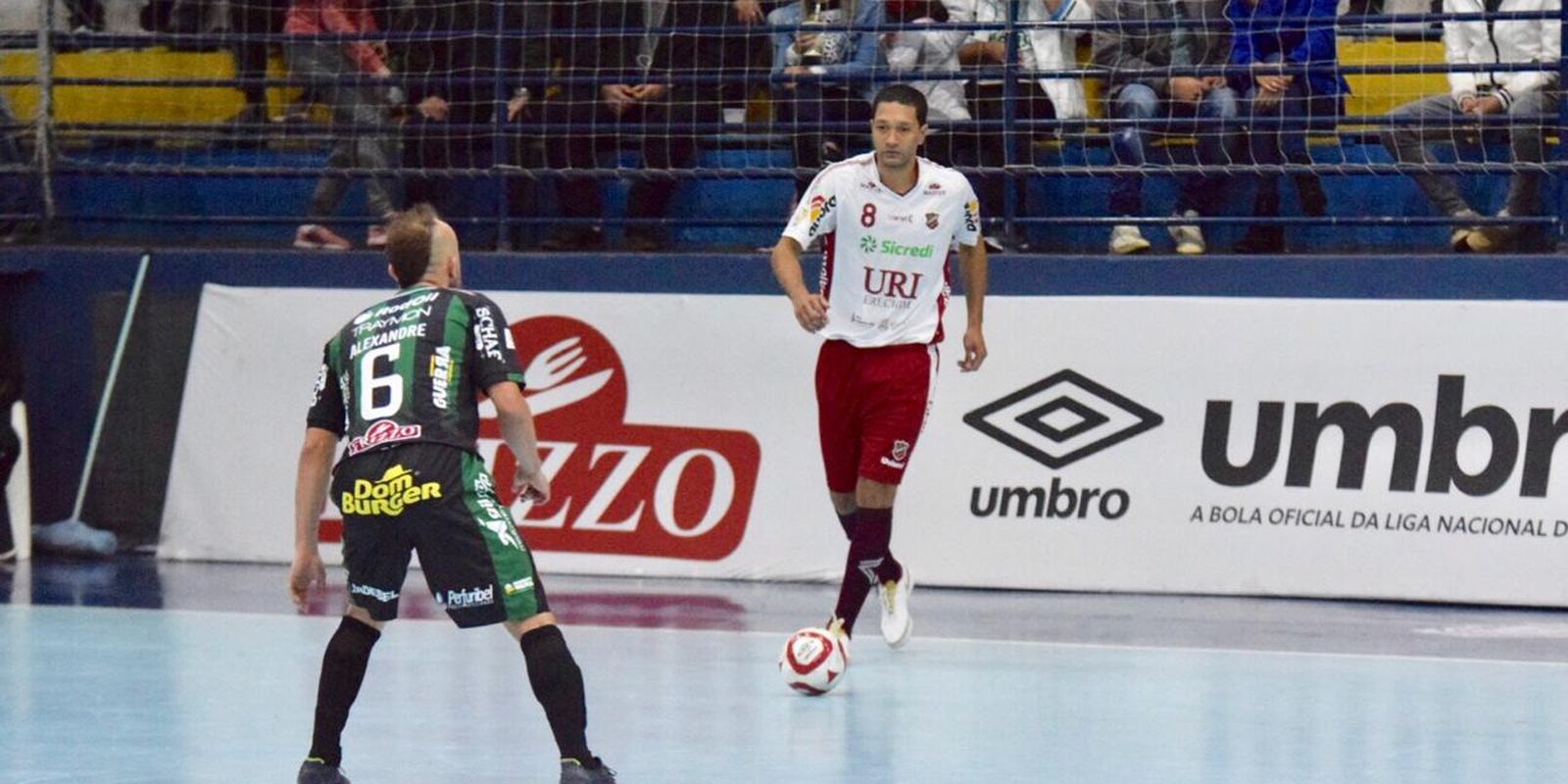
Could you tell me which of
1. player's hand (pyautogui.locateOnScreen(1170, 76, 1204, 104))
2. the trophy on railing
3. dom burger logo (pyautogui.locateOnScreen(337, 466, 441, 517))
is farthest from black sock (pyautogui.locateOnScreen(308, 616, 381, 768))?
player's hand (pyautogui.locateOnScreen(1170, 76, 1204, 104))

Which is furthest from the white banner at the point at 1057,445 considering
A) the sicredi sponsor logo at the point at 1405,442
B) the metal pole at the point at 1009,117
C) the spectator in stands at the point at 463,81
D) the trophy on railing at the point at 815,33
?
the trophy on railing at the point at 815,33

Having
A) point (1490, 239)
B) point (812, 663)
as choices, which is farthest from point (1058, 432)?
point (812, 663)

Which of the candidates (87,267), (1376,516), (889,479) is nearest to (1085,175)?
(1376,516)

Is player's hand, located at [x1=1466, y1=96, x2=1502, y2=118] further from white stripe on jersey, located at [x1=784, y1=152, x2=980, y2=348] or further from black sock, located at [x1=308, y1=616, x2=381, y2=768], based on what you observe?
black sock, located at [x1=308, y1=616, x2=381, y2=768]

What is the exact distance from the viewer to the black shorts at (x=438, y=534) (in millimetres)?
6102

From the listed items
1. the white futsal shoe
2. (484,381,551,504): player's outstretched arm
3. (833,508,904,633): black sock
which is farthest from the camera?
the white futsal shoe

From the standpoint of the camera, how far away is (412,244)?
6191 millimetres

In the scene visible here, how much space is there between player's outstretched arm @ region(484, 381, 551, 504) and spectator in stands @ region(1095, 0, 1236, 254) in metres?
6.06

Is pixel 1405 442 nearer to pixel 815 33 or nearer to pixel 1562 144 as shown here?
pixel 1562 144

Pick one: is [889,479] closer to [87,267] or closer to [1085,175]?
[1085,175]

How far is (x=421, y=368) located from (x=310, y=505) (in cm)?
46

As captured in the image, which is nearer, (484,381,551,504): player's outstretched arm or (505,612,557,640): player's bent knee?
(484,381,551,504): player's outstretched arm

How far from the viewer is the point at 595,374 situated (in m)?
12.0

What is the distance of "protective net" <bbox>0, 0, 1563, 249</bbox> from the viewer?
37.3 ft
